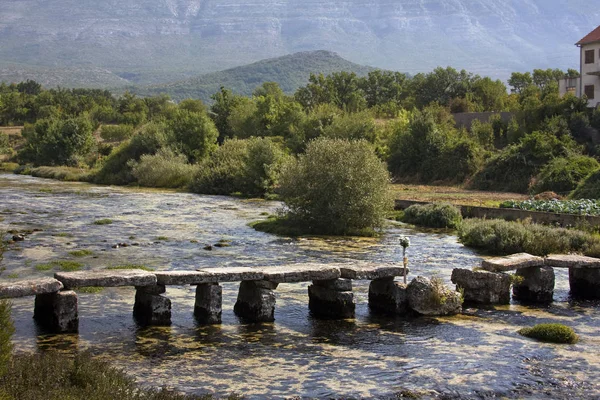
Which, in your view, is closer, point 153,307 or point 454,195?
point 153,307

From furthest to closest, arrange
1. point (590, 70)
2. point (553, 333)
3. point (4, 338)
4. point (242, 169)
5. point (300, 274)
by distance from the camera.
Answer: point (590, 70), point (242, 169), point (300, 274), point (553, 333), point (4, 338)

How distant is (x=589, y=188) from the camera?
4534 centimetres

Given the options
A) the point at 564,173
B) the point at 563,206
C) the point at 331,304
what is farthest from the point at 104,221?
the point at 564,173

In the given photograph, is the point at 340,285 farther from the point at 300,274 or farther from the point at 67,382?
the point at 67,382

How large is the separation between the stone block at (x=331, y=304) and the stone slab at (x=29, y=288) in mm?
6643

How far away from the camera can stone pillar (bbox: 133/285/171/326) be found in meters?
18.9

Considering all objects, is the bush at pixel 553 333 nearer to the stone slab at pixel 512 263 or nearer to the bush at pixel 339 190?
the stone slab at pixel 512 263

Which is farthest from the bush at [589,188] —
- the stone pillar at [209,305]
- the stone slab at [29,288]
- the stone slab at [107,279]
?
the stone slab at [29,288]

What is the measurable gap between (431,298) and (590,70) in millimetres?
53701

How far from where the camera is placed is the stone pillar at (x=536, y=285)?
22594 millimetres

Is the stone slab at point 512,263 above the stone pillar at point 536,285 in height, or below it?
above

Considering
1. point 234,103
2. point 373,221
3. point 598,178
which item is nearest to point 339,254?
point 373,221

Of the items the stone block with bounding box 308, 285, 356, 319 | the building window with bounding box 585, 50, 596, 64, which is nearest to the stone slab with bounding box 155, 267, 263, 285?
the stone block with bounding box 308, 285, 356, 319

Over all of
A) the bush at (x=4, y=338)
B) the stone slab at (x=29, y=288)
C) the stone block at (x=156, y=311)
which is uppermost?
the bush at (x=4, y=338)
